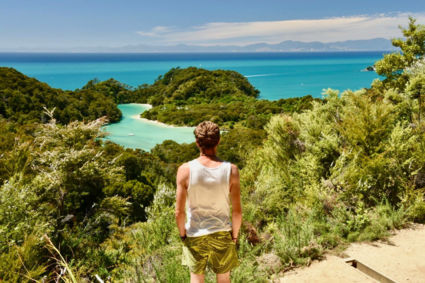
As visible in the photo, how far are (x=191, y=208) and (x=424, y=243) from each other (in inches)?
136

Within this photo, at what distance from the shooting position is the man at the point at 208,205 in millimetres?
2174

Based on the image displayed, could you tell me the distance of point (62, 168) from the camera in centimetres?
855

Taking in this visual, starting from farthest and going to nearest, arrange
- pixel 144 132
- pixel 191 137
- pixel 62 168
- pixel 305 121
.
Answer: pixel 144 132
pixel 191 137
pixel 62 168
pixel 305 121

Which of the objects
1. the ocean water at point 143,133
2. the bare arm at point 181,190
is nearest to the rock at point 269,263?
the bare arm at point 181,190

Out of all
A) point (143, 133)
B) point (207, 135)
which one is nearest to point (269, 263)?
point (207, 135)

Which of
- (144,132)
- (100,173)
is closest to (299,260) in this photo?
(100,173)

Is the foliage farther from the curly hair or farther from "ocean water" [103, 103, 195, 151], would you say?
the curly hair

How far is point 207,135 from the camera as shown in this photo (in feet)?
7.25

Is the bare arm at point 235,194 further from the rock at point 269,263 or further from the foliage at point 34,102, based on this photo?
the foliage at point 34,102

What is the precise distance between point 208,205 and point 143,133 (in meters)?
51.7

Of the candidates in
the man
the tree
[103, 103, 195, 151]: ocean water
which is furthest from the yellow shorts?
[103, 103, 195, 151]: ocean water

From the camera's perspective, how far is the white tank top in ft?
7.09

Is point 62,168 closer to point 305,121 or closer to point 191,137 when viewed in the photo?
point 305,121

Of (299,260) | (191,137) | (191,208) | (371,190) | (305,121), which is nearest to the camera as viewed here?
(191,208)
